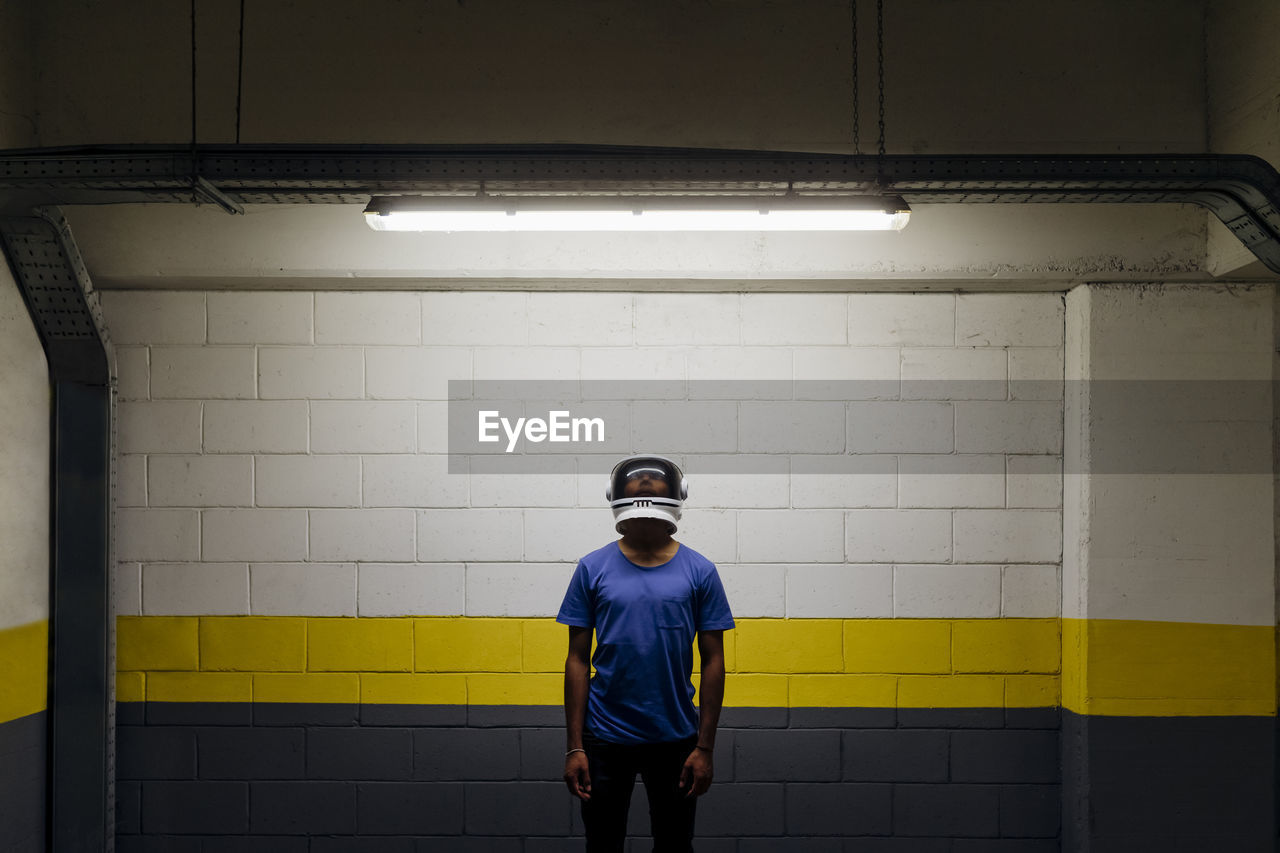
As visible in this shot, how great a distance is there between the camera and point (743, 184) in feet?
10.0

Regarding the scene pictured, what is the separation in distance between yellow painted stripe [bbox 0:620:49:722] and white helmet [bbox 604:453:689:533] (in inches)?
97.4

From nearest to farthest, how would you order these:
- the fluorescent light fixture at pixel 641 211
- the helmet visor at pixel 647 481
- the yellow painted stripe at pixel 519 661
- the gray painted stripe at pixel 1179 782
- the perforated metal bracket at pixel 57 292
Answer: the fluorescent light fixture at pixel 641 211 → the helmet visor at pixel 647 481 → the perforated metal bracket at pixel 57 292 → the gray painted stripe at pixel 1179 782 → the yellow painted stripe at pixel 519 661

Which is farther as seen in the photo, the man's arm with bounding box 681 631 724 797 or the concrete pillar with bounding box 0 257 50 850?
the concrete pillar with bounding box 0 257 50 850

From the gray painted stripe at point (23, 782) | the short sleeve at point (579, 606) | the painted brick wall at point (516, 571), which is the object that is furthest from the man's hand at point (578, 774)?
the gray painted stripe at point (23, 782)

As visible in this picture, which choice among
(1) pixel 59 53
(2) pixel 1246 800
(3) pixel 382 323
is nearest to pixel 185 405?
(3) pixel 382 323

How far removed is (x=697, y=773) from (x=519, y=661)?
1.17 metres

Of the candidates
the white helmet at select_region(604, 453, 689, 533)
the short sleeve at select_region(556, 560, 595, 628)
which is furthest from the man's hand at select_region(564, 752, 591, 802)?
the white helmet at select_region(604, 453, 689, 533)

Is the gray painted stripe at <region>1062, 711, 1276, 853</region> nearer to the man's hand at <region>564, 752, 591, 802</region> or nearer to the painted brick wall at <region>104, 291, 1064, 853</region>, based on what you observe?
the painted brick wall at <region>104, 291, 1064, 853</region>

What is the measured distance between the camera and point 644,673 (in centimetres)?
291

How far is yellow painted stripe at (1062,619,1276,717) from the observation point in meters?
3.67

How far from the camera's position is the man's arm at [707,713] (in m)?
2.88

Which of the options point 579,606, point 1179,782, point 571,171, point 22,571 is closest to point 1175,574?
point 1179,782

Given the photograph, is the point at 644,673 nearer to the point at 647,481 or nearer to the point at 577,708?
the point at 577,708

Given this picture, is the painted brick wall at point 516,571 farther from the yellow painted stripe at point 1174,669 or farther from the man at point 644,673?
the man at point 644,673
